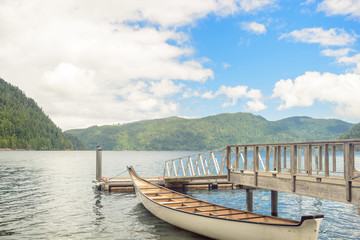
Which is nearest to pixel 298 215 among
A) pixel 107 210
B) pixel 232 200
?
pixel 232 200

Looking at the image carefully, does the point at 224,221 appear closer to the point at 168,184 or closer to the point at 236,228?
the point at 236,228

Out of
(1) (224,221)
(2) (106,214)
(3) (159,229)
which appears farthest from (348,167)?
(2) (106,214)

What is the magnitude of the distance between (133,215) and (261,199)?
16.5m

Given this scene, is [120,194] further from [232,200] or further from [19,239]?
[19,239]

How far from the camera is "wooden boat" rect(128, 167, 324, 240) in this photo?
11.6 m

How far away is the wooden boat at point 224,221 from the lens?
11.6 m

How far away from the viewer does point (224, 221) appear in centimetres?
1386

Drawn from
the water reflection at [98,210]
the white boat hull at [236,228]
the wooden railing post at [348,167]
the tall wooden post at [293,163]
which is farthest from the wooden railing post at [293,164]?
the water reflection at [98,210]

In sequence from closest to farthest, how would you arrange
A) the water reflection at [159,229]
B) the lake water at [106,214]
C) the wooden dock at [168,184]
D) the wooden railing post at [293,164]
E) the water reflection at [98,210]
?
the wooden railing post at [293,164] → the water reflection at [159,229] → the lake water at [106,214] → the water reflection at [98,210] → the wooden dock at [168,184]

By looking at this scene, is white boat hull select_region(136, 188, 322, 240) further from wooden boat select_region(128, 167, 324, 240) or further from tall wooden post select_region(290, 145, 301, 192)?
tall wooden post select_region(290, 145, 301, 192)

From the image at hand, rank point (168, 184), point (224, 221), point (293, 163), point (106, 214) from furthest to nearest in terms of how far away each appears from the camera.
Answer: point (168, 184), point (106, 214), point (293, 163), point (224, 221)

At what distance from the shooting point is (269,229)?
40.5 ft

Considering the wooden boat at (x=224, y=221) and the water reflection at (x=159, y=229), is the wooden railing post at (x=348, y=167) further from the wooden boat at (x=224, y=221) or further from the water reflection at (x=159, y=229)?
the water reflection at (x=159, y=229)

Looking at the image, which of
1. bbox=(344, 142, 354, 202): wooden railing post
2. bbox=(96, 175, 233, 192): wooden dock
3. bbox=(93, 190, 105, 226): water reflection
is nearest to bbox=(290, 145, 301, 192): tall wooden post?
bbox=(344, 142, 354, 202): wooden railing post
